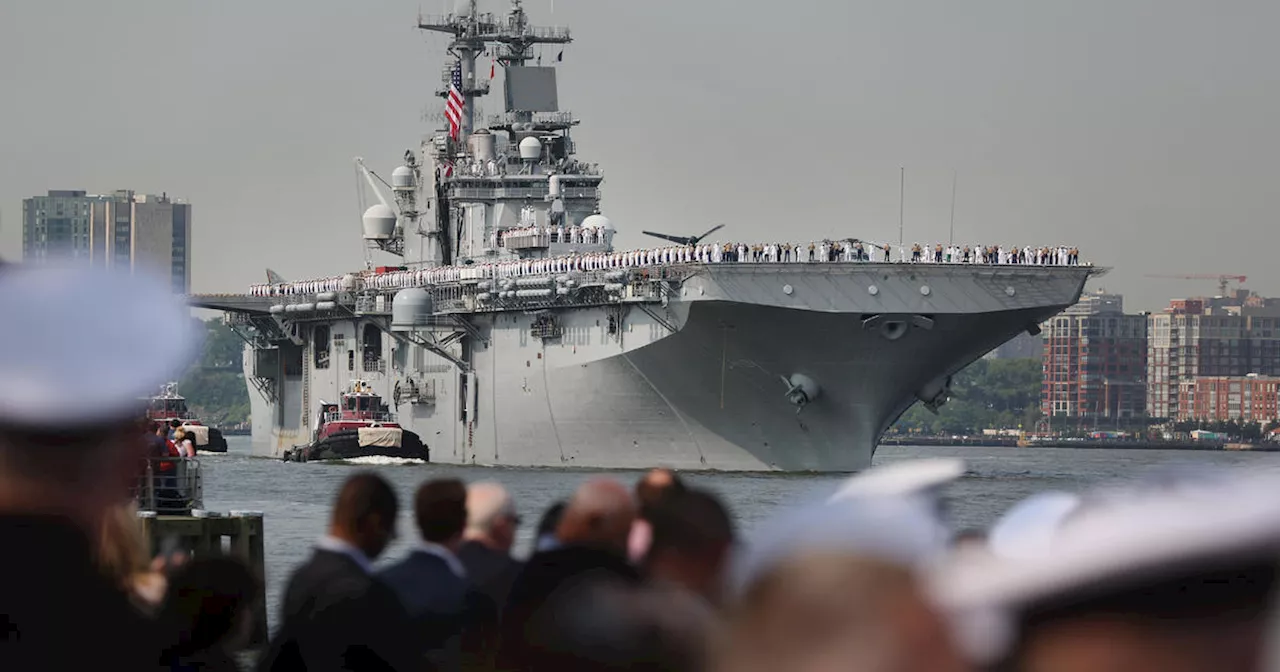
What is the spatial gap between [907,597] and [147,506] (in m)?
20.2

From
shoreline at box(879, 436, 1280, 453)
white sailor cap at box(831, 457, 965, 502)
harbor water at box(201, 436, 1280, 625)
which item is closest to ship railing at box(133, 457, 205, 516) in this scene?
harbor water at box(201, 436, 1280, 625)

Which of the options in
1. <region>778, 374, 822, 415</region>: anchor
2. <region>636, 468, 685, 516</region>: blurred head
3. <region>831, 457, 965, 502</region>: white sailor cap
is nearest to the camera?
<region>831, 457, 965, 502</region>: white sailor cap

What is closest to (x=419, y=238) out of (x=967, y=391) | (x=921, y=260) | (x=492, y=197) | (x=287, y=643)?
(x=492, y=197)

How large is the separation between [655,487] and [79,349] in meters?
1.57

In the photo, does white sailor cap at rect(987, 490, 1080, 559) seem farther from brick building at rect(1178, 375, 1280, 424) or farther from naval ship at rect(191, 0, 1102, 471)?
brick building at rect(1178, 375, 1280, 424)

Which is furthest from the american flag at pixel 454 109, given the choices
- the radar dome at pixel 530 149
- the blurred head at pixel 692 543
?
the blurred head at pixel 692 543

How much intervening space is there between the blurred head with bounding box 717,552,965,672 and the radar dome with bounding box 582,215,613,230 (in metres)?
61.0

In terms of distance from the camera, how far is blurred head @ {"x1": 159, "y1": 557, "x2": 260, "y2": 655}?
223 inches

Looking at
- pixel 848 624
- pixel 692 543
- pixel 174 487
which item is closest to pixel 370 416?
pixel 174 487

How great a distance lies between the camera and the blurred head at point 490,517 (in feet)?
19.7

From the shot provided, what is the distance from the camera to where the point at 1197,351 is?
17438 cm

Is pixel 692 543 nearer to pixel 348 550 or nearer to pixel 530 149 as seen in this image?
pixel 348 550

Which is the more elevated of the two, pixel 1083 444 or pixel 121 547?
pixel 121 547

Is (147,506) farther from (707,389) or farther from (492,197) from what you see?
(492,197)
